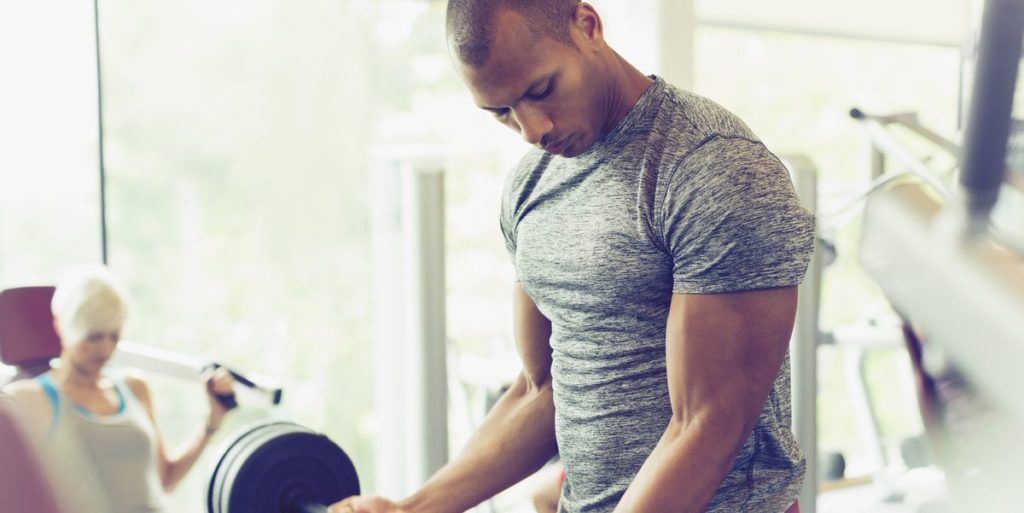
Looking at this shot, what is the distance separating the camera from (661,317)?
1.14m

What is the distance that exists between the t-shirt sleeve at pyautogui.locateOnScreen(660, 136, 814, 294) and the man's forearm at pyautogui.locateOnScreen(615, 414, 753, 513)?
142mm

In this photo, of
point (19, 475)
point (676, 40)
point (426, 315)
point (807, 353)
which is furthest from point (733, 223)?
point (676, 40)

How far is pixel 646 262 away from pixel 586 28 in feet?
0.87

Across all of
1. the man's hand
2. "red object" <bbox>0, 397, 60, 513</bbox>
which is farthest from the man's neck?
"red object" <bbox>0, 397, 60, 513</bbox>

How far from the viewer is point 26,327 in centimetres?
195

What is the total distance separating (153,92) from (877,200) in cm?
437

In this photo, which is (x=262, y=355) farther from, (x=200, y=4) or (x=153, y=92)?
(x=200, y=4)

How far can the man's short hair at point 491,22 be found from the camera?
1108 mm

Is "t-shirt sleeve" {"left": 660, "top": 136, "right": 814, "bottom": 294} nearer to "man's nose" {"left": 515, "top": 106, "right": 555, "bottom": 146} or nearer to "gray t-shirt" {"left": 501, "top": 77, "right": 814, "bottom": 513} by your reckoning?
"gray t-shirt" {"left": 501, "top": 77, "right": 814, "bottom": 513}

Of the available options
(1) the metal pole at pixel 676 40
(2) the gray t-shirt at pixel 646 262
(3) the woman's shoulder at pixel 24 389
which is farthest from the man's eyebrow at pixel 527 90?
(1) the metal pole at pixel 676 40

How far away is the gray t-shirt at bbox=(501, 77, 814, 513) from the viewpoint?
1047mm

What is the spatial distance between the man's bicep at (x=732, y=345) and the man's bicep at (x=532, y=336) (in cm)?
30

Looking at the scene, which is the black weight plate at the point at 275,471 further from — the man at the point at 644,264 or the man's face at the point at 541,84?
the man's face at the point at 541,84

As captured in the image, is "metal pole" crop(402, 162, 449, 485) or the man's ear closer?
the man's ear
